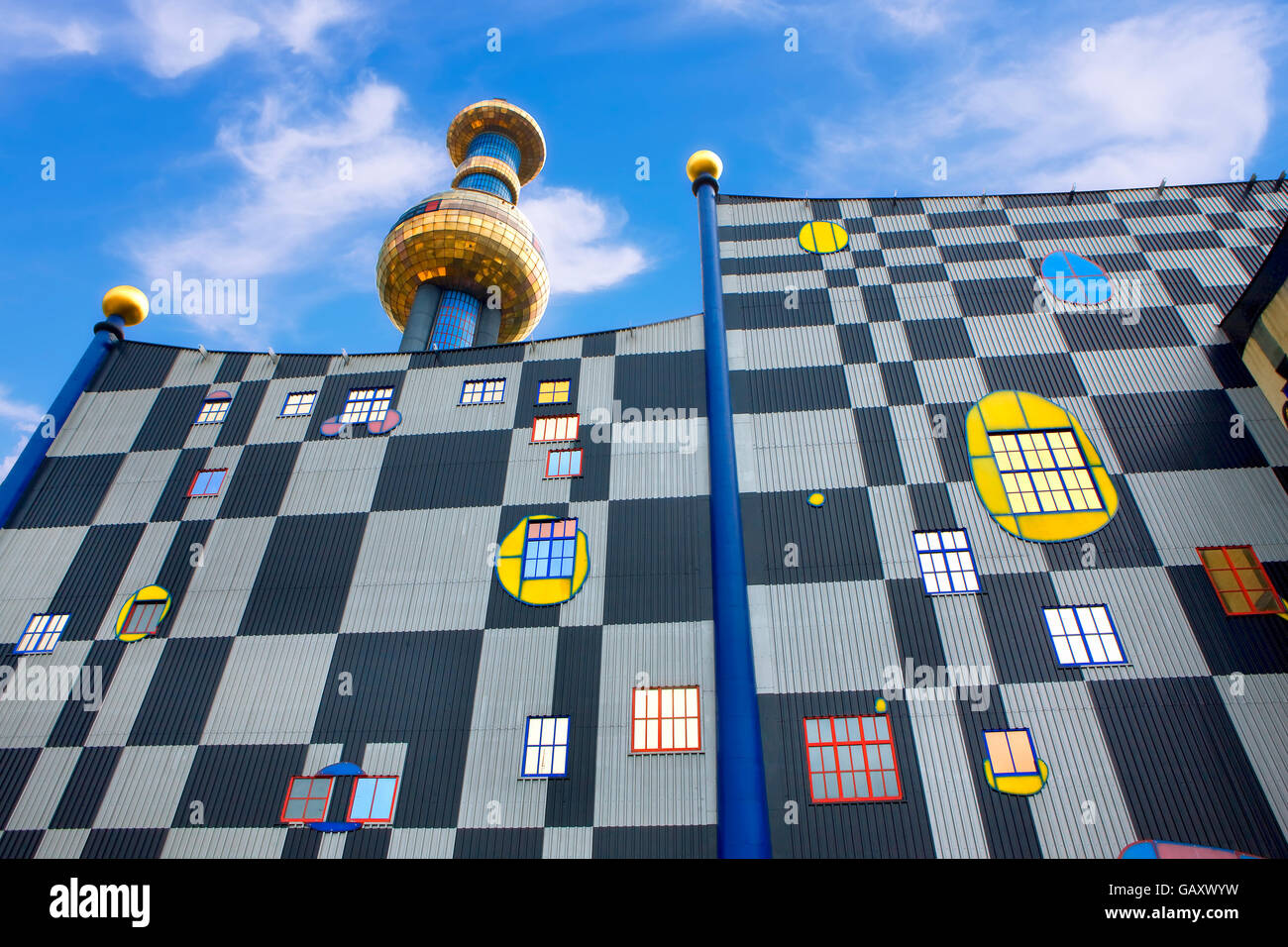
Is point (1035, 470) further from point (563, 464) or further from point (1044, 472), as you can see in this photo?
point (563, 464)

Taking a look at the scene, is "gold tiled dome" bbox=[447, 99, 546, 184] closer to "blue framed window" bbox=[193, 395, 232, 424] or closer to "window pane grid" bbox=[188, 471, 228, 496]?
"blue framed window" bbox=[193, 395, 232, 424]

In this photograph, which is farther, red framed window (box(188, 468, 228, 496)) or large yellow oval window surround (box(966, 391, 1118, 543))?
red framed window (box(188, 468, 228, 496))

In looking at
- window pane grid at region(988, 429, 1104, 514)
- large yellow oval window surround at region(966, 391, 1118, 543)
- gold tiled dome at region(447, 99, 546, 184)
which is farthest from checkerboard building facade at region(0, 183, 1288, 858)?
gold tiled dome at region(447, 99, 546, 184)

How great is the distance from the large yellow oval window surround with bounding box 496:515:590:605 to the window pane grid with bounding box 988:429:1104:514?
11.7m

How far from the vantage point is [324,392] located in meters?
22.6

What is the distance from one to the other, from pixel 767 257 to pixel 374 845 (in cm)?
2103

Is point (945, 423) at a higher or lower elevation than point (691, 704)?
higher

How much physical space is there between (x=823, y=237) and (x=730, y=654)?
16.0m

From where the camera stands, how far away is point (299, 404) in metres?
22.5

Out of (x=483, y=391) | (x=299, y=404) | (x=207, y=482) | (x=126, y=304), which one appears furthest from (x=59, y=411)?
(x=483, y=391)

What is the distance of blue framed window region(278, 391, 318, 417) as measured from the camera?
72.9 feet

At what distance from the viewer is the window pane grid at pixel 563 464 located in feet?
63.9
